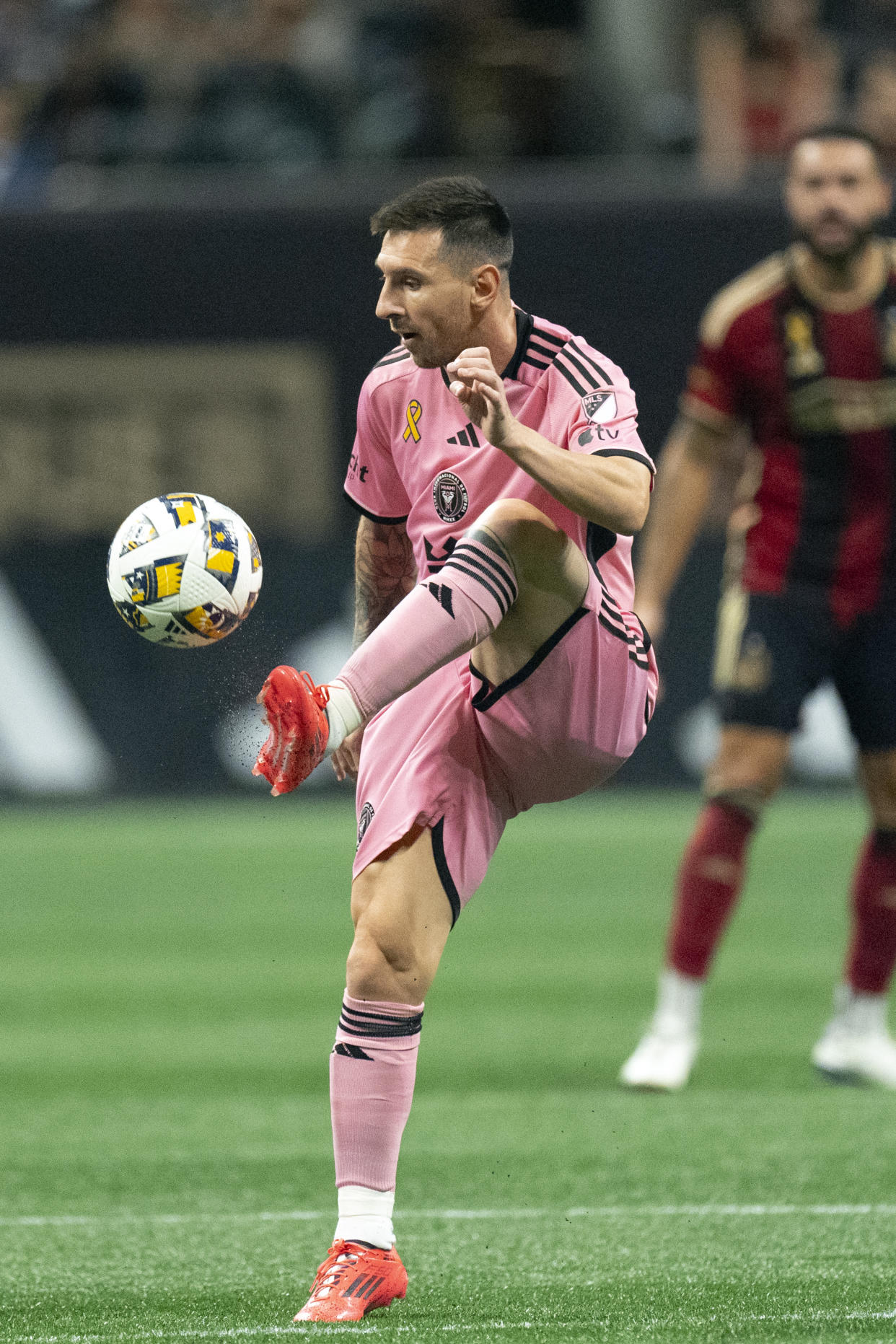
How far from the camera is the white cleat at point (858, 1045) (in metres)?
6.09

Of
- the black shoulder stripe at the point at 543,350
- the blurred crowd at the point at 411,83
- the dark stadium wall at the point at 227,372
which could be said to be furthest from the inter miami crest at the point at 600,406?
the blurred crowd at the point at 411,83

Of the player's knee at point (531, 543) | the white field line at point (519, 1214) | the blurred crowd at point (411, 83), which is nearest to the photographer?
the player's knee at point (531, 543)

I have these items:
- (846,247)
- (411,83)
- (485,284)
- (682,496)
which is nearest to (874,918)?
(682,496)

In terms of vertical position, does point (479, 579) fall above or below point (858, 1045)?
above

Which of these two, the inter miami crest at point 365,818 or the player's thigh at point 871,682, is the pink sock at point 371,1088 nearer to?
the inter miami crest at point 365,818

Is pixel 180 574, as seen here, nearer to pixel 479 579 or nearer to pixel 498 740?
pixel 479 579

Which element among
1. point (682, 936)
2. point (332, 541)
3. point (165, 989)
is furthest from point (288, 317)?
point (682, 936)

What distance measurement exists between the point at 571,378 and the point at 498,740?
0.67m

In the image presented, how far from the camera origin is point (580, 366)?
3918 mm

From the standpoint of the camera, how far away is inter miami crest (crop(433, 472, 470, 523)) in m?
3.96

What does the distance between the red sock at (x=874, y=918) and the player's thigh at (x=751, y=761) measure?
1.32ft

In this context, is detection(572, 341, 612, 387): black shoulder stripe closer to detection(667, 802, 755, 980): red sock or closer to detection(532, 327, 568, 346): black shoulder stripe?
detection(532, 327, 568, 346): black shoulder stripe

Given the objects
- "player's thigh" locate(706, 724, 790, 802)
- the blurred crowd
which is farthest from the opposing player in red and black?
the blurred crowd

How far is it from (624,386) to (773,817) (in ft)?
29.2
